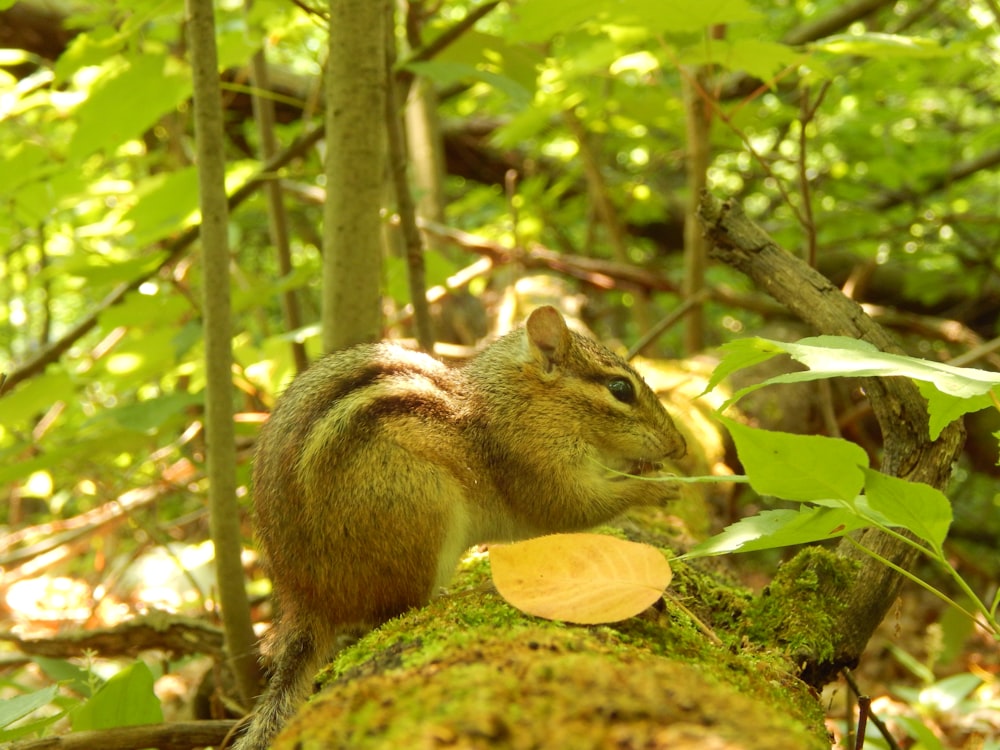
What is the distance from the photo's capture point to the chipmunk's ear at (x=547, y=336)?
8.05ft

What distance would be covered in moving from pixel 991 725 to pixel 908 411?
97.4 inches

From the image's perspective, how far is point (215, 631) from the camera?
252 cm

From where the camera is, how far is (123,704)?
1728 millimetres

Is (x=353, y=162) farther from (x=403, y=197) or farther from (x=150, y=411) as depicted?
(x=150, y=411)

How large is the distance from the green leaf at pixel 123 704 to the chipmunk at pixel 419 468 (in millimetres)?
217

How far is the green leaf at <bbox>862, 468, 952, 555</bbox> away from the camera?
108 centimetres

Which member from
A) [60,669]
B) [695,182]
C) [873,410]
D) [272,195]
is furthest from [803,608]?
[272,195]

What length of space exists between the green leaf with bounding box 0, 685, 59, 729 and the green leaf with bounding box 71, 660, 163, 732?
0.21m

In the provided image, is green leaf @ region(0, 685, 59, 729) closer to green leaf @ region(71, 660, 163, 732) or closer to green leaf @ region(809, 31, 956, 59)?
green leaf @ region(71, 660, 163, 732)

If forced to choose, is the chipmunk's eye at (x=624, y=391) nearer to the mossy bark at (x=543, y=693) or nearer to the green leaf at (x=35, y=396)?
the mossy bark at (x=543, y=693)

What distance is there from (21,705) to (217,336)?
1.07 m

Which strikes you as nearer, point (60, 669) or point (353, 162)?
point (353, 162)

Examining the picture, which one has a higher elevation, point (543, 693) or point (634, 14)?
point (634, 14)

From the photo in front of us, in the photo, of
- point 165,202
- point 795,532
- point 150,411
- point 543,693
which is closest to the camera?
point 543,693
